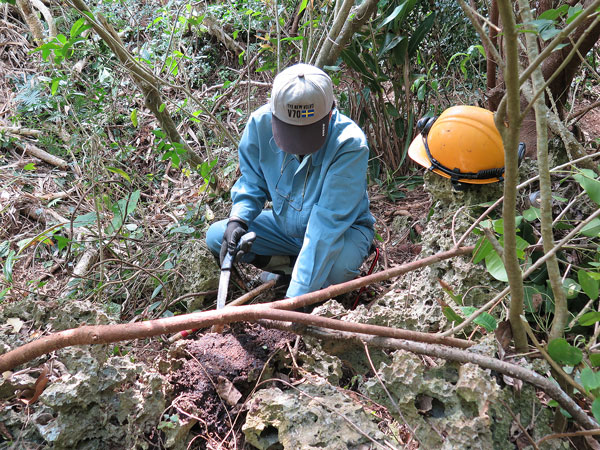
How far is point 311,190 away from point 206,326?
1051 millimetres

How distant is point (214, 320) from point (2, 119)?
14.5ft

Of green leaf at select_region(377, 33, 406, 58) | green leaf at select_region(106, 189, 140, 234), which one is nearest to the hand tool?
green leaf at select_region(106, 189, 140, 234)

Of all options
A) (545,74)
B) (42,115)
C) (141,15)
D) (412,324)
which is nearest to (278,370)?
(412,324)

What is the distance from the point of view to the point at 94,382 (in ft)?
5.19

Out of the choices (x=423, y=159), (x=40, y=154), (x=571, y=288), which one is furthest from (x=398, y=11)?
(x=40, y=154)

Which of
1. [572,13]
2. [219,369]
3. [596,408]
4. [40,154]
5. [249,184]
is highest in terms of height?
[572,13]

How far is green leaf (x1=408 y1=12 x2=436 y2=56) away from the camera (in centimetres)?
336

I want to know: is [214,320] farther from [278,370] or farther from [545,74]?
[545,74]

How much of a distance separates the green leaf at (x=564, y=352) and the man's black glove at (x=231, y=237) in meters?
1.52

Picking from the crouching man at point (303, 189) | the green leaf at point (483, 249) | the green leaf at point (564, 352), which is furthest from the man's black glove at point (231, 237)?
the green leaf at point (564, 352)

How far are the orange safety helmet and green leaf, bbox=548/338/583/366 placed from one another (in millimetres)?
1083

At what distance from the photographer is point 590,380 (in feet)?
4.35

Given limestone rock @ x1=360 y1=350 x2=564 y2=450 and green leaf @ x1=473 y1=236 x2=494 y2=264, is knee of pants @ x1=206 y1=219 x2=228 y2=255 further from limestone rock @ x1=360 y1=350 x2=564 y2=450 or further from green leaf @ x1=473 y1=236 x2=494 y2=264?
green leaf @ x1=473 y1=236 x2=494 y2=264

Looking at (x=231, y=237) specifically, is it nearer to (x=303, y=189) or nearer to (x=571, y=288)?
(x=303, y=189)
